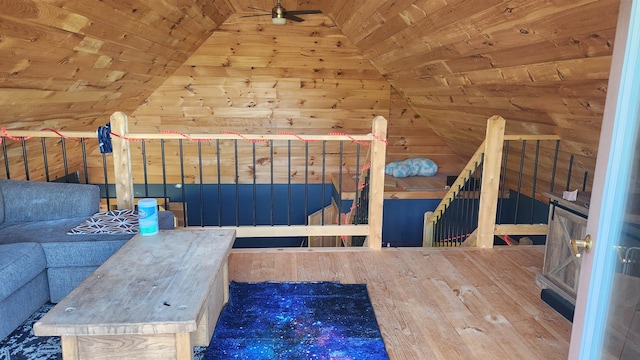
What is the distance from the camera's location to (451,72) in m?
3.54

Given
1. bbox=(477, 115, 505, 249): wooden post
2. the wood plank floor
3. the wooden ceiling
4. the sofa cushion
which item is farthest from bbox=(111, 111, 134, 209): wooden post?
bbox=(477, 115, 505, 249): wooden post

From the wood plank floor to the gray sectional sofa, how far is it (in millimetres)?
893

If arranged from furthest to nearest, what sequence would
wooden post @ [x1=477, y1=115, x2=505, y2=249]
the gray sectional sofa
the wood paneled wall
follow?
the wood paneled wall < wooden post @ [x1=477, y1=115, x2=505, y2=249] < the gray sectional sofa

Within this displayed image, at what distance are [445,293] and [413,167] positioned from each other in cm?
348

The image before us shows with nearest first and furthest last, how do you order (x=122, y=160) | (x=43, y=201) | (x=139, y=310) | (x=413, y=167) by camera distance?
1. (x=139, y=310)
2. (x=43, y=201)
3. (x=122, y=160)
4. (x=413, y=167)

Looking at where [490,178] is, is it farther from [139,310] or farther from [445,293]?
[139,310]

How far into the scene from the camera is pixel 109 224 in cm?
271

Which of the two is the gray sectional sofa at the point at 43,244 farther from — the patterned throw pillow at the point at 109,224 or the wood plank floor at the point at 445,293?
the wood plank floor at the point at 445,293

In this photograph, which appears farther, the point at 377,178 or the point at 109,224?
the point at 377,178

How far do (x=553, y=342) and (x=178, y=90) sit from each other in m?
4.79

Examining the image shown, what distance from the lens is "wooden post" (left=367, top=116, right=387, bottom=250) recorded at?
3.12 meters

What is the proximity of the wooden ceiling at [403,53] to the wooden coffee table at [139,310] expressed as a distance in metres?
1.43

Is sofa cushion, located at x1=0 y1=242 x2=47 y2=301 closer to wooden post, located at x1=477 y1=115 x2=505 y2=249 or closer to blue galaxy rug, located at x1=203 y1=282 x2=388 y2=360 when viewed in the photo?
blue galaxy rug, located at x1=203 y1=282 x2=388 y2=360

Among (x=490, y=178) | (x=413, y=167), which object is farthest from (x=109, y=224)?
(x=413, y=167)
